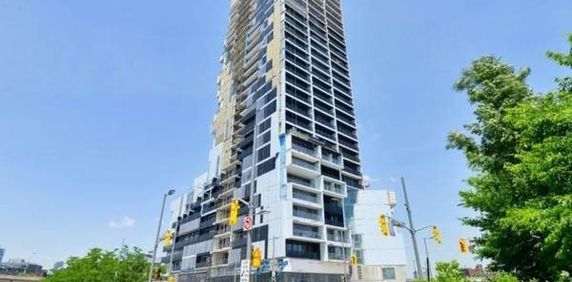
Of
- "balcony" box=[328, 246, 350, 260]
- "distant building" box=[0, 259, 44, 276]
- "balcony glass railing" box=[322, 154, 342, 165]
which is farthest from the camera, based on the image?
"distant building" box=[0, 259, 44, 276]

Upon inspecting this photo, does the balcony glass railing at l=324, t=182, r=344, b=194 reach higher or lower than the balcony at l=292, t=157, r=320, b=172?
lower

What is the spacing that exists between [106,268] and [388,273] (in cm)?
4411

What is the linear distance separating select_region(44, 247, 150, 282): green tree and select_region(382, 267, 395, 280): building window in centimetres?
3868

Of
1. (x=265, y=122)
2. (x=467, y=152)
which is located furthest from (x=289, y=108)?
(x=467, y=152)

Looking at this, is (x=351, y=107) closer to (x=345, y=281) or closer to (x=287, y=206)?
(x=287, y=206)

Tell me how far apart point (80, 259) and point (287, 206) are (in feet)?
96.9

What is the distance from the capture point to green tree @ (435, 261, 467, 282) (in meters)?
10.8

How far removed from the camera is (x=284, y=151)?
61312mm

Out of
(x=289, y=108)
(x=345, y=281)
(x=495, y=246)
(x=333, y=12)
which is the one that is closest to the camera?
(x=495, y=246)

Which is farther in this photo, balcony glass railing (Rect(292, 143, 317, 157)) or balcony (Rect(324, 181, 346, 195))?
balcony (Rect(324, 181, 346, 195))

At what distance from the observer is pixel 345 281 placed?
52.1 meters

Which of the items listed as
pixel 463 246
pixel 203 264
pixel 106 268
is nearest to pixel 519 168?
pixel 463 246

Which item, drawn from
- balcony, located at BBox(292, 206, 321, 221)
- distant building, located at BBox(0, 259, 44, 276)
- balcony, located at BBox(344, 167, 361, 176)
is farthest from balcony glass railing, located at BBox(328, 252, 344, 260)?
distant building, located at BBox(0, 259, 44, 276)

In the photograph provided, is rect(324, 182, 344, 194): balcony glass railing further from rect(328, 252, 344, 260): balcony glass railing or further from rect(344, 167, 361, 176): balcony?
rect(328, 252, 344, 260): balcony glass railing
